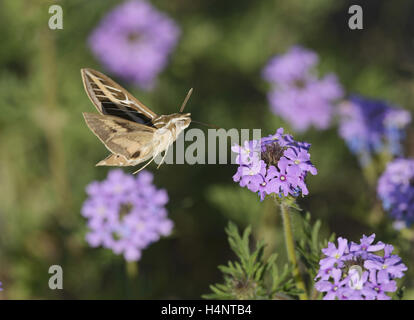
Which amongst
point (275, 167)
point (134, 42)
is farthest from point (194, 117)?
point (275, 167)

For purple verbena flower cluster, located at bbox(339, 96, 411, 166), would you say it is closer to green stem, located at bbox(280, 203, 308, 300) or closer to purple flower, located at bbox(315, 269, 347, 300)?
green stem, located at bbox(280, 203, 308, 300)

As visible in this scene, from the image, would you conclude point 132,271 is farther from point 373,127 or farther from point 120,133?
point 373,127

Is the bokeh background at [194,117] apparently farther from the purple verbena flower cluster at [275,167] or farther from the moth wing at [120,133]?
the purple verbena flower cluster at [275,167]

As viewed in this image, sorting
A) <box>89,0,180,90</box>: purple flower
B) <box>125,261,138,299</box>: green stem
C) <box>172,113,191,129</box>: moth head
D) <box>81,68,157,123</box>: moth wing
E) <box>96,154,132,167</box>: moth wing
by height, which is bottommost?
<box>125,261,138,299</box>: green stem

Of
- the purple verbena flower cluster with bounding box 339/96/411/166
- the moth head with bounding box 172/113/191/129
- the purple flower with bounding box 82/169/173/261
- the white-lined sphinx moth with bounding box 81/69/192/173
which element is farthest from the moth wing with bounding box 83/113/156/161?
the purple verbena flower cluster with bounding box 339/96/411/166
